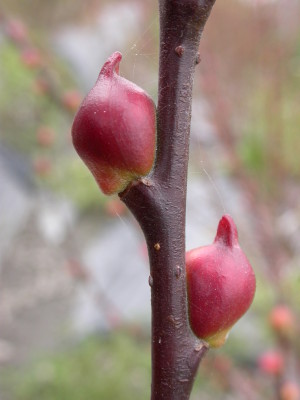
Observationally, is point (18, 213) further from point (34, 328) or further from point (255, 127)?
point (255, 127)

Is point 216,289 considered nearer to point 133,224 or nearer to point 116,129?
point 116,129

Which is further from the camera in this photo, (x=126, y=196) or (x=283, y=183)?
(x=283, y=183)

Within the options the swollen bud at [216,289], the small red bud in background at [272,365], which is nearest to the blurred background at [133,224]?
the small red bud in background at [272,365]

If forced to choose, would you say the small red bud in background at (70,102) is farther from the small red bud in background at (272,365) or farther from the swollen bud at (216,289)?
the swollen bud at (216,289)

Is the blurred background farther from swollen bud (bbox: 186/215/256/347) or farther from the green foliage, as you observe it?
swollen bud (bbox: 186/215/256/347)

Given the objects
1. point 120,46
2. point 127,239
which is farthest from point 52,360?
point 120,46

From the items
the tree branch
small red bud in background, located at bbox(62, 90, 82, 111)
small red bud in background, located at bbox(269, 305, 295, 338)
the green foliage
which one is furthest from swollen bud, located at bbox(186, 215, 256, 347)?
the green foliage
